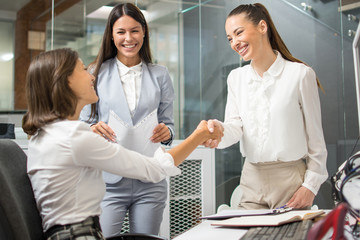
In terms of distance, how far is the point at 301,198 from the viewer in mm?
1413

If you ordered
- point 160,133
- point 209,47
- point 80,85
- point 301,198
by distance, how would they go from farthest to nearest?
point 209,47
point 160,133
point 301,198
point 80,85

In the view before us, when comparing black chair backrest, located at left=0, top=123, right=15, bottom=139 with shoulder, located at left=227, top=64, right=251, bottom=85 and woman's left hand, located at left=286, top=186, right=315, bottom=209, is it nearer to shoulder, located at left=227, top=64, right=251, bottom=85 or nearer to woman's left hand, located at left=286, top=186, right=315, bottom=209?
shoulder, located at left=227, top=64, right=251, bottom=85

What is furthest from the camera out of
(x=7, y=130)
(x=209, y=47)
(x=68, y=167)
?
(x=209, y=47)

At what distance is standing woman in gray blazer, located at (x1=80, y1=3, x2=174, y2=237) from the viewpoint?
4.70 feet

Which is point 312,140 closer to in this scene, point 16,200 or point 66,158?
point 66,158

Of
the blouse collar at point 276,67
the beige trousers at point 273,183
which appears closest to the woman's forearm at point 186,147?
the beige trousers at point 273,183

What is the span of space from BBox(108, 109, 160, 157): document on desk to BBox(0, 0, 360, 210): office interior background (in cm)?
115

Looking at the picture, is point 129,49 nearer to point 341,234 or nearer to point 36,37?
point 341,234

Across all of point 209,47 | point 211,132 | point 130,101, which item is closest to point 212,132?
point 211,132

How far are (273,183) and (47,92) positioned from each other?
2.71 ft

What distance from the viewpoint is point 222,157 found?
3.33 m

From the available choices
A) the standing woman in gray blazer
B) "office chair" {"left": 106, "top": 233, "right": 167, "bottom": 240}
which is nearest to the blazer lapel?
the standing woman in gray blazer

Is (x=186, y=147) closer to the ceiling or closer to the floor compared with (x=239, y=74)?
closer to the floor

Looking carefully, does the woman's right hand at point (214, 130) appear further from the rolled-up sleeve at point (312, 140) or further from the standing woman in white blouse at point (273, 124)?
the rolled-up sleeve at point (312, 140)
